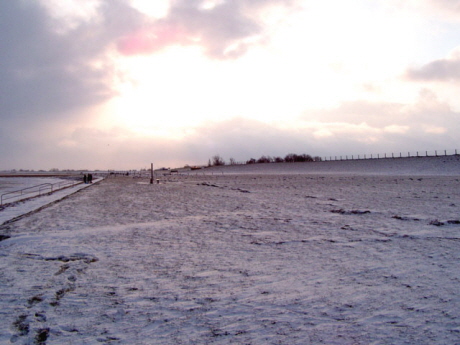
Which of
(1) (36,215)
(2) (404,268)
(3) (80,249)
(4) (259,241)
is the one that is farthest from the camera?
(1) (36,215)

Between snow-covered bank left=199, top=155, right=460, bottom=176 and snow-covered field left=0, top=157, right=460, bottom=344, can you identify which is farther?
snow-covered bank left=199, top=155, right=460, bottom=176

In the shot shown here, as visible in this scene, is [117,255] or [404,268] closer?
[404,268]

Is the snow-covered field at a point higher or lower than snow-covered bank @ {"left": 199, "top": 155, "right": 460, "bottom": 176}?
lower

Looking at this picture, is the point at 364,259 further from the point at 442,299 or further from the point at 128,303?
the point at 128,303

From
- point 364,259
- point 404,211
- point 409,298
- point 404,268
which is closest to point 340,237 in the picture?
point 364,259

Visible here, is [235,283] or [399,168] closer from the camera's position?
[235,283]

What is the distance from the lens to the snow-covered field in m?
3.79

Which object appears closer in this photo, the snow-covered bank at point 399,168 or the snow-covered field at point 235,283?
the snow-covered field at point 235,283

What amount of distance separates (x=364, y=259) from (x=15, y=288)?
5.88 m

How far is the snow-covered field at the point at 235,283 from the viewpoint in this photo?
379cm

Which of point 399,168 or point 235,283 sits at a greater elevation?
point 399,168

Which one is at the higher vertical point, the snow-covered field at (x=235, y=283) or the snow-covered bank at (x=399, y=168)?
the snow-covered bank at (x=399, y=168)

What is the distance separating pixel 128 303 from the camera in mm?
4578

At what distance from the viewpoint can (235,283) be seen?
5.31m
